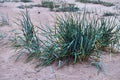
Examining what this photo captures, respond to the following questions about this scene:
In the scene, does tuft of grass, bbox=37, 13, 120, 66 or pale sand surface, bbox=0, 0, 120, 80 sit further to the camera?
tuft of grass, bbox=37, 13, 120, 66

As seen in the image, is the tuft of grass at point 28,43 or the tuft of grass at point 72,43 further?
the tuft of grass at point 28,43

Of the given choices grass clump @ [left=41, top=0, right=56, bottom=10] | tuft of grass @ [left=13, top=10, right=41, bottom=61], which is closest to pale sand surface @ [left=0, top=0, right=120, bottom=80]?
tuft of grass @ [left=13, top=10, right=41, bottom=61]

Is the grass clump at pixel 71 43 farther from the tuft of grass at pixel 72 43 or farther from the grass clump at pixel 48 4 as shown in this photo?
the grass clump at pixel 48 4

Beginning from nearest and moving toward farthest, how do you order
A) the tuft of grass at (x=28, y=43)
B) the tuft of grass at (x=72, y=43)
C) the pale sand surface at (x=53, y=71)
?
the pale sand surface at (x=53, y=71) < the tuft of grass at (x=72, y=43) < the tuft of grass at (x=28, y=43)

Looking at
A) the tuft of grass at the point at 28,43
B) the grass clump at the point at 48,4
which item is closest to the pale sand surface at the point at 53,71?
the tuft of grass at the point at 28,43

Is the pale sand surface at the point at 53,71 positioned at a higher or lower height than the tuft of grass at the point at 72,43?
lower

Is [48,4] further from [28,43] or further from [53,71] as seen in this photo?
[53,71]

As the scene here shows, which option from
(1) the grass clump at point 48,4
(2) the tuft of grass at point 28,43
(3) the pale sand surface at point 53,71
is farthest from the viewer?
(1) the grass clump at point 48,4

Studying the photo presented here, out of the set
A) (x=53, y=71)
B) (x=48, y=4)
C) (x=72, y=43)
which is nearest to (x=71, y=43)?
(x=72, y=43)

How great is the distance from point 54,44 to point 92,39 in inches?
25.2

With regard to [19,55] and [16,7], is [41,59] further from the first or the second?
[16,7]

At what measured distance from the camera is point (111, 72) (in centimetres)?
498

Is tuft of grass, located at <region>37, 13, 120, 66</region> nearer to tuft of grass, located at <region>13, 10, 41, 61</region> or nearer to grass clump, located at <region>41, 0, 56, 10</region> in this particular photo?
tuft of grass, located at <region>13, 10, 41, 61</region>

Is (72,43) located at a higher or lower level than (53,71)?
higher
